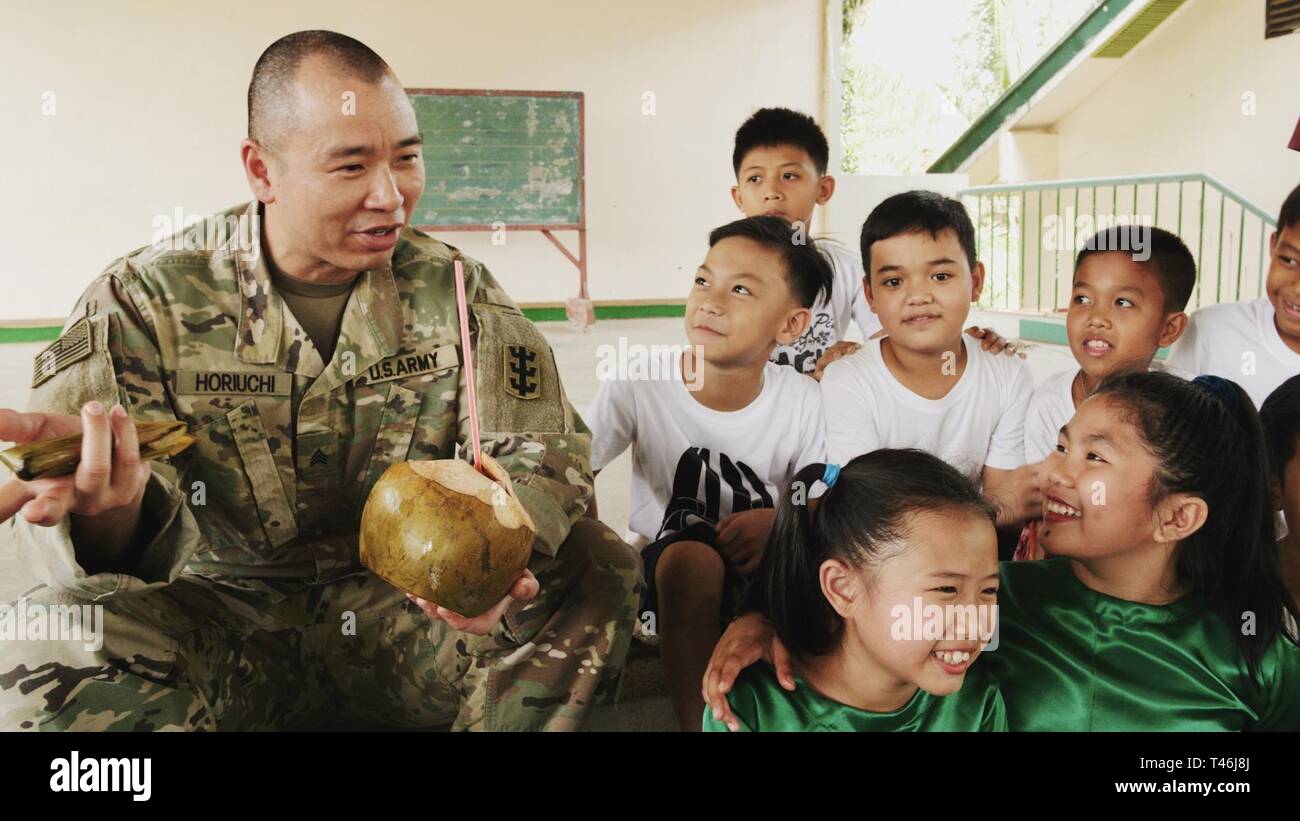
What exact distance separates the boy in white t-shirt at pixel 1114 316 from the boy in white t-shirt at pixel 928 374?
56mm

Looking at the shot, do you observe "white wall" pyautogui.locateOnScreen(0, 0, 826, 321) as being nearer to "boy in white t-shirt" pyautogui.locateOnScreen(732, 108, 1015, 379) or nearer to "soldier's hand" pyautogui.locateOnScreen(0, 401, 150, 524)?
"boy in white t-shirt" pyautogui.locateOnScreen(732, 108, 1015, 379)

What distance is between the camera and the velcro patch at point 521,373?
1.50 meters

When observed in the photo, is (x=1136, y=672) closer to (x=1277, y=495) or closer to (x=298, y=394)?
(x=1277, y=495)

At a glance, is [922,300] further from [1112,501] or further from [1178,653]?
[1178,653]

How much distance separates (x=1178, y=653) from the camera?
1428mm

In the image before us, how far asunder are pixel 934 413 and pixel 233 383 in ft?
3.86

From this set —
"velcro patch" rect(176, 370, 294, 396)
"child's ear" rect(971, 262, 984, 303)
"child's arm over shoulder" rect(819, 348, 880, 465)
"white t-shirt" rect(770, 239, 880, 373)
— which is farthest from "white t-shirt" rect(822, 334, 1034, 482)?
"velcro patch" rect(176, 370, 294, 396)

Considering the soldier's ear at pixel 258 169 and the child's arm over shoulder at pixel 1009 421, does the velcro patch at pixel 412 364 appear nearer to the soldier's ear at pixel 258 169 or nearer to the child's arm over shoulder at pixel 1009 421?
the soldier's ear at pixel 258 169

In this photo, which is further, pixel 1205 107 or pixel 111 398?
pixel 1205 107

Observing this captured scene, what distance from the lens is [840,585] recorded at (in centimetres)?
129

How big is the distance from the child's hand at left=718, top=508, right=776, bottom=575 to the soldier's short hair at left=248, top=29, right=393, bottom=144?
86cm

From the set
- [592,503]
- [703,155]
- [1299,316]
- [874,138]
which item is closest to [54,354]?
[592,503]

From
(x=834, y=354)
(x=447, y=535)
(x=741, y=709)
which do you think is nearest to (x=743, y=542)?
(x=741, y=709)

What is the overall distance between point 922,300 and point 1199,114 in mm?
6184
